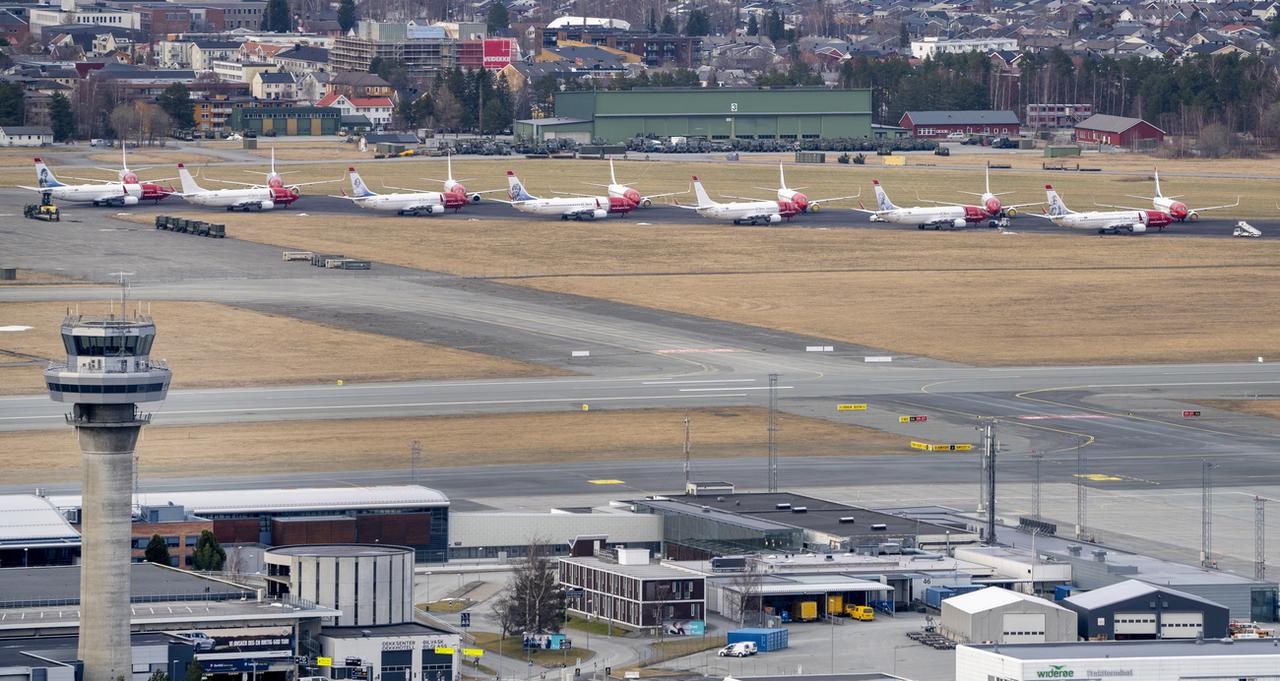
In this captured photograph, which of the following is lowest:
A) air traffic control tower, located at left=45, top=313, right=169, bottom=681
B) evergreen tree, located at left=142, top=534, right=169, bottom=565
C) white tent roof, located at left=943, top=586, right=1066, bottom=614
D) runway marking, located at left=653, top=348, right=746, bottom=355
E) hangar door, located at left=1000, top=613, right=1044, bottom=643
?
hangar door, located at left=1000, top=613, right=1044, bottom=643

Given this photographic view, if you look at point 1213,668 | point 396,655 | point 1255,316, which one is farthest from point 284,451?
point 1255,316

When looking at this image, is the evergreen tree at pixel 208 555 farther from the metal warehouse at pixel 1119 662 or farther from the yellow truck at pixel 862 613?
the metal warehouse at pixel 1119 662

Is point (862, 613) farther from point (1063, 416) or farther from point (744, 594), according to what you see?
point (1063, 416)

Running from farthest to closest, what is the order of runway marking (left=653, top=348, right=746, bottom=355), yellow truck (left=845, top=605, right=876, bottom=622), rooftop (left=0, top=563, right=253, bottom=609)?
runway marking (left=653, top=348, right=746, bottom=355)
yellow truck (left=845, top=605, right=876, bottom=622)
rooftop (left=0, top=563, right=253, bottom=609)

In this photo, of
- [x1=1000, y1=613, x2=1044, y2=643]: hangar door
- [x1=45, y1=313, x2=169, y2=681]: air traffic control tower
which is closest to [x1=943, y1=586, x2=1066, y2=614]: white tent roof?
[x1=1000, y1=613, x2=1044, y2=643]: hangar door

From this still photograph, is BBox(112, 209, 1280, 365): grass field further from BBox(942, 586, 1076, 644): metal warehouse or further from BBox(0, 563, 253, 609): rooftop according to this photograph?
BBox(0, 563, 253, 609): rooftop

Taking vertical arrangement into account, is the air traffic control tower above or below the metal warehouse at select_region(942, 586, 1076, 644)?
above

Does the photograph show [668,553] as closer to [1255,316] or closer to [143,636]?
[143,636]

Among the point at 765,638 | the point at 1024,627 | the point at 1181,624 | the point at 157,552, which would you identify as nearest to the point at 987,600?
the point at 1024,627
